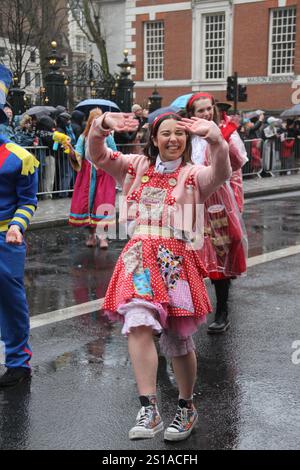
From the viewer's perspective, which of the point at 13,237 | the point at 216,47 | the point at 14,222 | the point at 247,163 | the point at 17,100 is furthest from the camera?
the point at 216,47

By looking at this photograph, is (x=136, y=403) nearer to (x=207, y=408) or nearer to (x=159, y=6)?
(x=207, y=408)

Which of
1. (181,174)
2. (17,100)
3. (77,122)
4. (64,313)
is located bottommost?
(64,313)

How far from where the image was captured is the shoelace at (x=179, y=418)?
11.7ft

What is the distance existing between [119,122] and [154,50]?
106 ft

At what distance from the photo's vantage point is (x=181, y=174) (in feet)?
11.8

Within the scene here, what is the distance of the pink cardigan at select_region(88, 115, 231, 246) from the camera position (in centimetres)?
339

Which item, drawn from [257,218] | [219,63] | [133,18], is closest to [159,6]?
[133,18]

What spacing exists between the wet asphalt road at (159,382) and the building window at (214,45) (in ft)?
85.8

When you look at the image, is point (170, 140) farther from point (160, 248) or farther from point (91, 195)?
point (91, 195)

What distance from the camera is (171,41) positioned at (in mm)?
33156

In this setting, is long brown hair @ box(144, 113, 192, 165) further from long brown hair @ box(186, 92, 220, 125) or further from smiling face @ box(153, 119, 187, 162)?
long brown hair @ box(186, 92, 220, 125)

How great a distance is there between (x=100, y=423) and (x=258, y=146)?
14502 millimetres

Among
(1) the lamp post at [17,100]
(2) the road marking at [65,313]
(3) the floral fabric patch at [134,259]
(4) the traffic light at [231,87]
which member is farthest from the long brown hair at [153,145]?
(4) the traffic light at [231,87]

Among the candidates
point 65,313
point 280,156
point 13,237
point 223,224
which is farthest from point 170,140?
point 280,156
